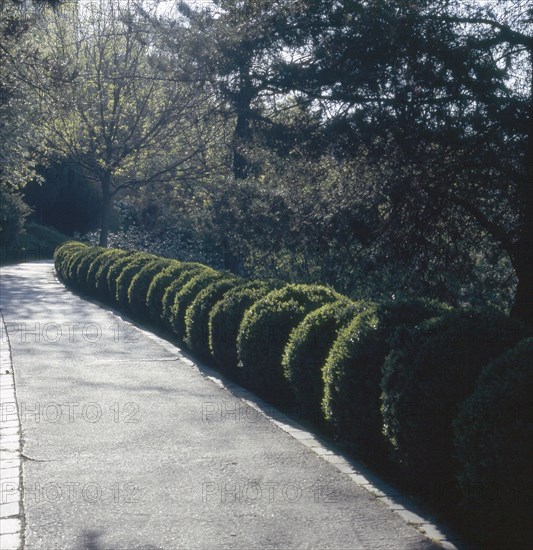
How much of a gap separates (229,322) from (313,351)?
289 cm

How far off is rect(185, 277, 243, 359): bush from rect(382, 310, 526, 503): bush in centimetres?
603

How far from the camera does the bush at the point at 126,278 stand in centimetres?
1895

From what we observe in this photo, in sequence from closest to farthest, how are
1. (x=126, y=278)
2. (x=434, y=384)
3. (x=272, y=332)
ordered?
(x=434, y=384), (x=272, y=332), (x=126, y=278)

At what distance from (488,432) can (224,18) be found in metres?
10.7

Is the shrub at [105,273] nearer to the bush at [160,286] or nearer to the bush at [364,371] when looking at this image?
the bush at [160,286]

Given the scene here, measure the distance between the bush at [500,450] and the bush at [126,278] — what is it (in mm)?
14262

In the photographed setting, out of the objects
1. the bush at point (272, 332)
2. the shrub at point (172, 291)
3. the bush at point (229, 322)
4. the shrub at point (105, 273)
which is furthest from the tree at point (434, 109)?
the shrub at point (105, 273)

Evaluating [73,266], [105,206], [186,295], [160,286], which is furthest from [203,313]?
[105,206]

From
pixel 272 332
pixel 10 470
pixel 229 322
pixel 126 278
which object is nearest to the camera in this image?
pixel 10 470

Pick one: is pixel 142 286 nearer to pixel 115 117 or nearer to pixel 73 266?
pixel 73 266

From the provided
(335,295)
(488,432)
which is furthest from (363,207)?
(488,432)

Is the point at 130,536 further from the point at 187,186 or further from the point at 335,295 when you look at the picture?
the point at 187,186

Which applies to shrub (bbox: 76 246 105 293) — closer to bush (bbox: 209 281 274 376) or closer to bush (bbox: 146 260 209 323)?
bush (bbox: 146 260 209 323)

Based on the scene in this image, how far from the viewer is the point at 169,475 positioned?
6.30 m
